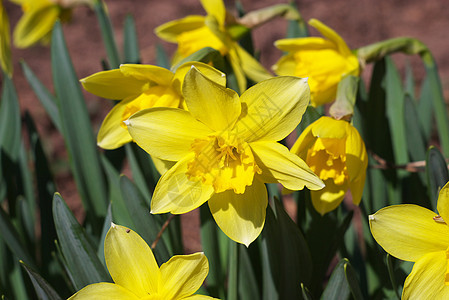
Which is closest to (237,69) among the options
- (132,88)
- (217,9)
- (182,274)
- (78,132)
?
(217,9)

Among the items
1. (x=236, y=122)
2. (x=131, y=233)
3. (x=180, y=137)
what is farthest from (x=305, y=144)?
(x=131, y=233)

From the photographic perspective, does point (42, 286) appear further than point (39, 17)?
No

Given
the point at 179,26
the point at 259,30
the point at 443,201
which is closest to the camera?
the point at 443,201

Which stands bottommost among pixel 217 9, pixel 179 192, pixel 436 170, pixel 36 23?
pixel 436 170

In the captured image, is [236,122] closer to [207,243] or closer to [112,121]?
[112,121]

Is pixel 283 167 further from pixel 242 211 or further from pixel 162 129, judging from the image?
pixel 162 129

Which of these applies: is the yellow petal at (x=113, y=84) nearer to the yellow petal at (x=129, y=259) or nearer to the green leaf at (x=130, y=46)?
the yellow petal at (x=129, y=259)

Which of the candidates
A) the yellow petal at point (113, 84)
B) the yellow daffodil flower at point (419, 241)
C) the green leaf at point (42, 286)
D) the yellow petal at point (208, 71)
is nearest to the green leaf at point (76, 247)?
the green leaf at point (42, 286)
